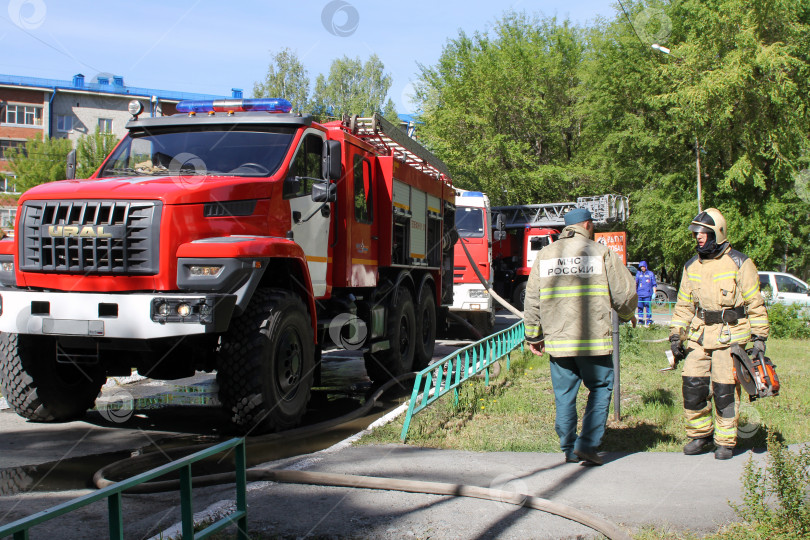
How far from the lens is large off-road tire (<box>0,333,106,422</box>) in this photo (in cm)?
622

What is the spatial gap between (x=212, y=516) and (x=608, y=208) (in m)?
22.7

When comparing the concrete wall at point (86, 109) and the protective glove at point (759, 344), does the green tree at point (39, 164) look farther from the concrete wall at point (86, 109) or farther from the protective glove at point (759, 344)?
the protective glove at point (759, 344)

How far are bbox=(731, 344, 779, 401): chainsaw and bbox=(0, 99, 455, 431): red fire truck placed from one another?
3464mm

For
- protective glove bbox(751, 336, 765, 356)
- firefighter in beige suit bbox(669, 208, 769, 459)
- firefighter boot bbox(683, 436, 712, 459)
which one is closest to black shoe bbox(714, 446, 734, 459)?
firefighter in beige suit bbox(669, 208, 769, 459)

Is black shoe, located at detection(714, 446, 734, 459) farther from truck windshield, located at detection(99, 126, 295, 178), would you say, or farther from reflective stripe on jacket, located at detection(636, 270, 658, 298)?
reflective stripe on jacket, located at detection(636, 270, 658, 298)

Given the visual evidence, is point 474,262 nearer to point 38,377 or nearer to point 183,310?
point 38,377

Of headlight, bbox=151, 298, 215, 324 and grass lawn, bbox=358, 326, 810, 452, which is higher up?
headlight, bbox=151, 298, 215, 324

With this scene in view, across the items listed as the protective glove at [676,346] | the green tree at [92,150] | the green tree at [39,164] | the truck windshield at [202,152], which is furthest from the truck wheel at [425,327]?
the green tree at [39,164]

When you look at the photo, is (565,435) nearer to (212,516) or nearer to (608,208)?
(212,516)

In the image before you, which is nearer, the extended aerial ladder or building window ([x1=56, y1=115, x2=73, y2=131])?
the extended aerial ladder

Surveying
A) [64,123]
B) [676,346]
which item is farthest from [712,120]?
[64,123]

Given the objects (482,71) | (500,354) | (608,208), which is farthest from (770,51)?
(500,354)

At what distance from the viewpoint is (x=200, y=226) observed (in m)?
5.94

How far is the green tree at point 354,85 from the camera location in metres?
40.7
